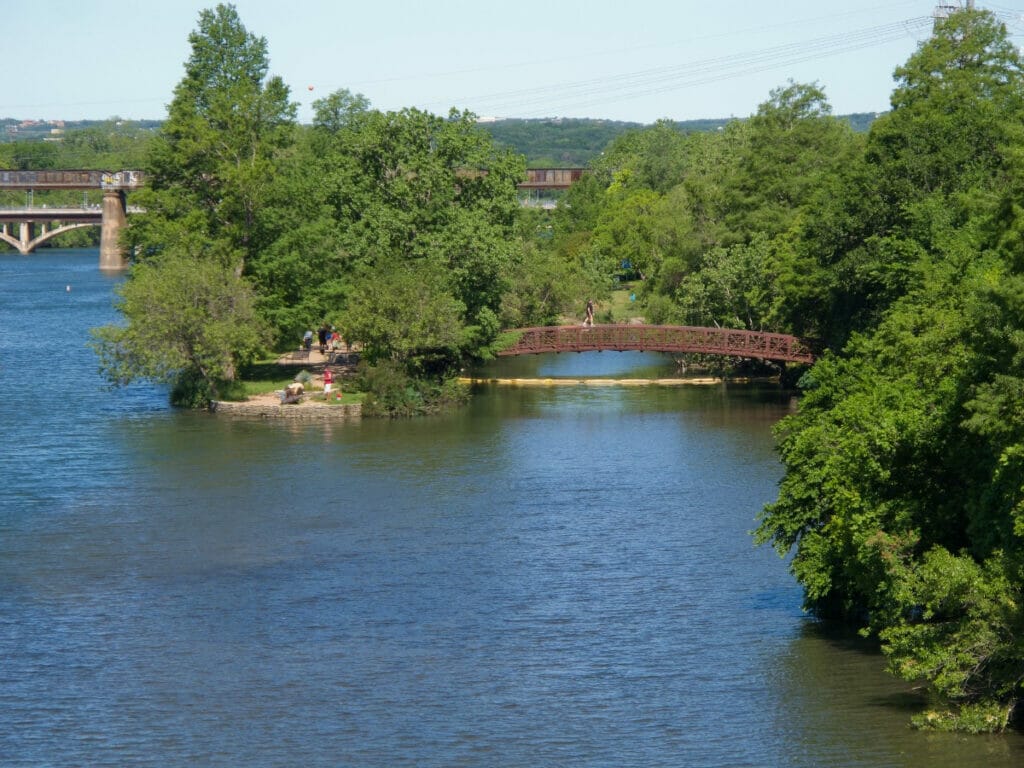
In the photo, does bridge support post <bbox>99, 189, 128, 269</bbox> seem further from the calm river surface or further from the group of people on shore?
the calm river surface

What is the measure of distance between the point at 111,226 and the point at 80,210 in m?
16.7

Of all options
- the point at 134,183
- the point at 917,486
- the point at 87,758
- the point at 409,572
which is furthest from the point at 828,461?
the point at 134,183

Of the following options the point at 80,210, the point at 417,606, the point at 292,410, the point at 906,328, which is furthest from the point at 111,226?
the point at 906,328

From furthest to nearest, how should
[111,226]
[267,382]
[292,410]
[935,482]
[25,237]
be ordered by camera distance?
1. [25,237]
2. [111,226]
3. [267,382]
4. [292,410]
5. [935,482]

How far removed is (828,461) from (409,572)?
1180 centimetres

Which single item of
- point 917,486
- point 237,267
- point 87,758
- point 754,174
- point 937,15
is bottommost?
point 87,758

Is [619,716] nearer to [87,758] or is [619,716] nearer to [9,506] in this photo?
[87,758]

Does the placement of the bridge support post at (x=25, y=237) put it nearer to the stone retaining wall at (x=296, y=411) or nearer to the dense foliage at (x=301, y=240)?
the dense foliage at (x=301, y=240)

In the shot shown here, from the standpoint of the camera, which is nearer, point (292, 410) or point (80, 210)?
point (292, 410)

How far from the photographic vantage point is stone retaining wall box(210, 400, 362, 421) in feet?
200

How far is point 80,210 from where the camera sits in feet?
572

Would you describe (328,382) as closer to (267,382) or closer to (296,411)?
(267,382)

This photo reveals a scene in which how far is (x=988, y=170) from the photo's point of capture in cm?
5434

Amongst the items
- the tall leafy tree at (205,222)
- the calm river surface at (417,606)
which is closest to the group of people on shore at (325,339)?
the tall leafy tree at (205,222)
